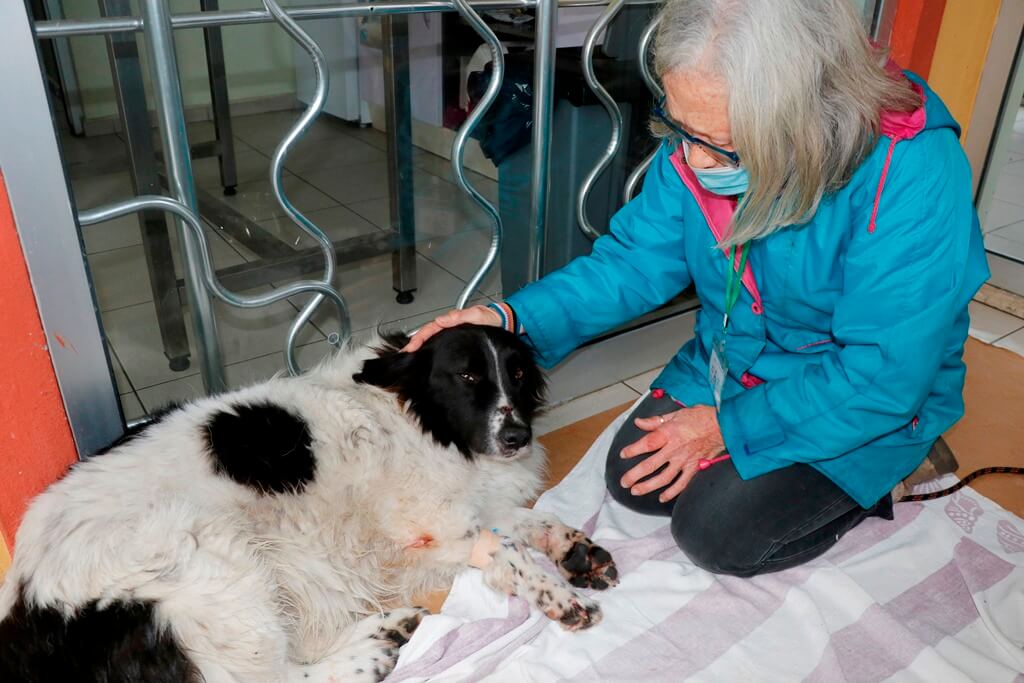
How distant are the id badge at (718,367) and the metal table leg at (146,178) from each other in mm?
1722

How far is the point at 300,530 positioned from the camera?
1.80 meters

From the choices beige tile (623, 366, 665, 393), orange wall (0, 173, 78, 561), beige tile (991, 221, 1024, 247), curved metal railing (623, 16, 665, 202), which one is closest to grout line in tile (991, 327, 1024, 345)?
beige tile (991, 221, 1024, 247)

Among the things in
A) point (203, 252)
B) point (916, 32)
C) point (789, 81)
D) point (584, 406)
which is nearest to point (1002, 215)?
point (916, 32)

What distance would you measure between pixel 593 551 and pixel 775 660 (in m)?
0.50

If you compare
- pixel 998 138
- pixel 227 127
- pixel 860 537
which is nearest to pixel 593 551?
pixel 860 537

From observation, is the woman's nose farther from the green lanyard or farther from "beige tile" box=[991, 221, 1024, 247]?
"beige tile" box=[991, 221, 1024, 247]

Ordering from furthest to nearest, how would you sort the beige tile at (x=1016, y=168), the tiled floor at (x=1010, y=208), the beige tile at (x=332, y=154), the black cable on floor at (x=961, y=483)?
the beige tile at (x=1016, y=168)
the tiled floor at (x=1010, y=208)
the beige tile at (x=332, y=154)
the black cable on floor at (x=961, y=483)

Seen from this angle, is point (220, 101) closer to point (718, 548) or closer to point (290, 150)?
point (290, 150)

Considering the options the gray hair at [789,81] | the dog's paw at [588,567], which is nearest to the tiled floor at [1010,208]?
the gray hair at [789,81]

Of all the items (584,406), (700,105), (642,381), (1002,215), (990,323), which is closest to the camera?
(700,105)

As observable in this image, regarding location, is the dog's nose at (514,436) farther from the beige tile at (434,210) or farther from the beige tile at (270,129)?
the beige tile at (270,129)

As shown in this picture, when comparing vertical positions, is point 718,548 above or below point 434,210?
below

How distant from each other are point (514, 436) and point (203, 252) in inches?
36.5

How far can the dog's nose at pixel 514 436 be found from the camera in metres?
2.04
